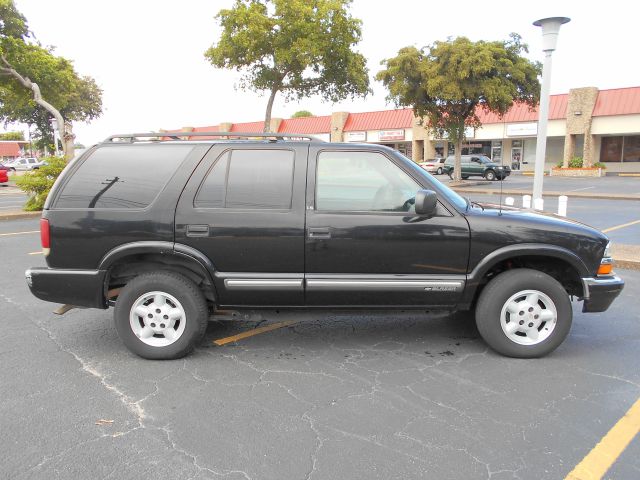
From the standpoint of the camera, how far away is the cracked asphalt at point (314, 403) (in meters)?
2.72

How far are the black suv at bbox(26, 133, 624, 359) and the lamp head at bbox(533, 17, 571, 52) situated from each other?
614cm

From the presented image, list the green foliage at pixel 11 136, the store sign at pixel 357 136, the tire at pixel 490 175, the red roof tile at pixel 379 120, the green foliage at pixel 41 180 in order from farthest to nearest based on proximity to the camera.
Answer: the green foliage at pixel 11 136
the store sign at pixel 357 136
the red roof tile at pixel 379 120
the tire at pixel 490 175
the green foliage at pixel 41 180

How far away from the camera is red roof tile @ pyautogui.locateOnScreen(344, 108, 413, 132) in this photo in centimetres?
4538

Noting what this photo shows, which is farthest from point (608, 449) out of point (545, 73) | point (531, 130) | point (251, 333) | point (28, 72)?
point (531, 130)

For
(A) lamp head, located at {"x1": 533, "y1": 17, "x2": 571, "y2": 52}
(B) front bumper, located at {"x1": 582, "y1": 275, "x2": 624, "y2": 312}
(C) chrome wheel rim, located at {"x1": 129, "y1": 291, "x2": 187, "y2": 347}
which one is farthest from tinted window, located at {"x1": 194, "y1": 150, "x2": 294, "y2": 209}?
(A) lamp head, located at {"x1": 533, "y1": 17, "x2": 571, "y2": 52}

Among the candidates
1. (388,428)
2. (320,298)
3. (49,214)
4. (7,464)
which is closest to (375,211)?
(320,298)

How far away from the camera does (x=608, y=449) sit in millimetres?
2832

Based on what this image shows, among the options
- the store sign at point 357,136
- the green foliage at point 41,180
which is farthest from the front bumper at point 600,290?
the store sign at point 357,136

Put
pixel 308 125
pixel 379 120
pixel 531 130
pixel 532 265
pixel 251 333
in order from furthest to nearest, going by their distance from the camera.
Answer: pixel 308 125 → pixel 379 120 → pixel 531 130 → pixel 251 333 → pixel 532 265

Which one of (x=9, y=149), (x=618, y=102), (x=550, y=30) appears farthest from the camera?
(x=9, y=149)

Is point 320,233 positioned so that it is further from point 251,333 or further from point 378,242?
point 251,333

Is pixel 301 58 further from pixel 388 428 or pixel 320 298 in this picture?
pixel 388 428

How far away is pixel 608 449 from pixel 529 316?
135 centimetres

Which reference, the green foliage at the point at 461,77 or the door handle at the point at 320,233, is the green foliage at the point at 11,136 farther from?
the door handle at the point at 320,233
